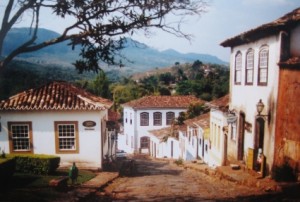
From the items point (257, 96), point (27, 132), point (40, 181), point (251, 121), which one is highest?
point (257, 96)

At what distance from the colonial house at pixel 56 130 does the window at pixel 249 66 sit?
26.9ft

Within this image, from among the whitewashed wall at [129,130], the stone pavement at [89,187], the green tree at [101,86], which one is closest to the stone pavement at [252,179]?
the stone pavement at [89,187]

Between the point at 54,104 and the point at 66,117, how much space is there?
103cm

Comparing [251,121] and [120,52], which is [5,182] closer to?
[120,52]

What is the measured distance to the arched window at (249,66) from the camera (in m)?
16.6

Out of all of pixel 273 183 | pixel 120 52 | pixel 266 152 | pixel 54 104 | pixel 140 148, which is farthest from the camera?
pixel 140 148

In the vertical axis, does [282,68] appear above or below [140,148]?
above

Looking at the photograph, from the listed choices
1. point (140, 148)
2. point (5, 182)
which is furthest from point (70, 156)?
point (140, 148)

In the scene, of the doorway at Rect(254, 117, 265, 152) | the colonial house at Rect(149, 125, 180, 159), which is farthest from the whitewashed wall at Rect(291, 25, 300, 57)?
the colonial house at Rect(149, 125, 180, 159)

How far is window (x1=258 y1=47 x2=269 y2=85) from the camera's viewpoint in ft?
48.9

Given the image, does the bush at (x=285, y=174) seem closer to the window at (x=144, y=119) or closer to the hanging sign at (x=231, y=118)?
the hanging sign at (x=231, y=118)

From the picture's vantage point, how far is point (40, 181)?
15039 mm

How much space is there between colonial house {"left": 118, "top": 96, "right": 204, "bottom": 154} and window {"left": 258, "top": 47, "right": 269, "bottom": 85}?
31215 mm

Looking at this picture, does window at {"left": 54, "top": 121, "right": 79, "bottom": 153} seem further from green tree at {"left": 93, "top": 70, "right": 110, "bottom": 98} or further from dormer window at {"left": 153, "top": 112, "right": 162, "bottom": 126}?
green tree at {"left": 93, "top": 70, "right": 110, "bottom": 98}
